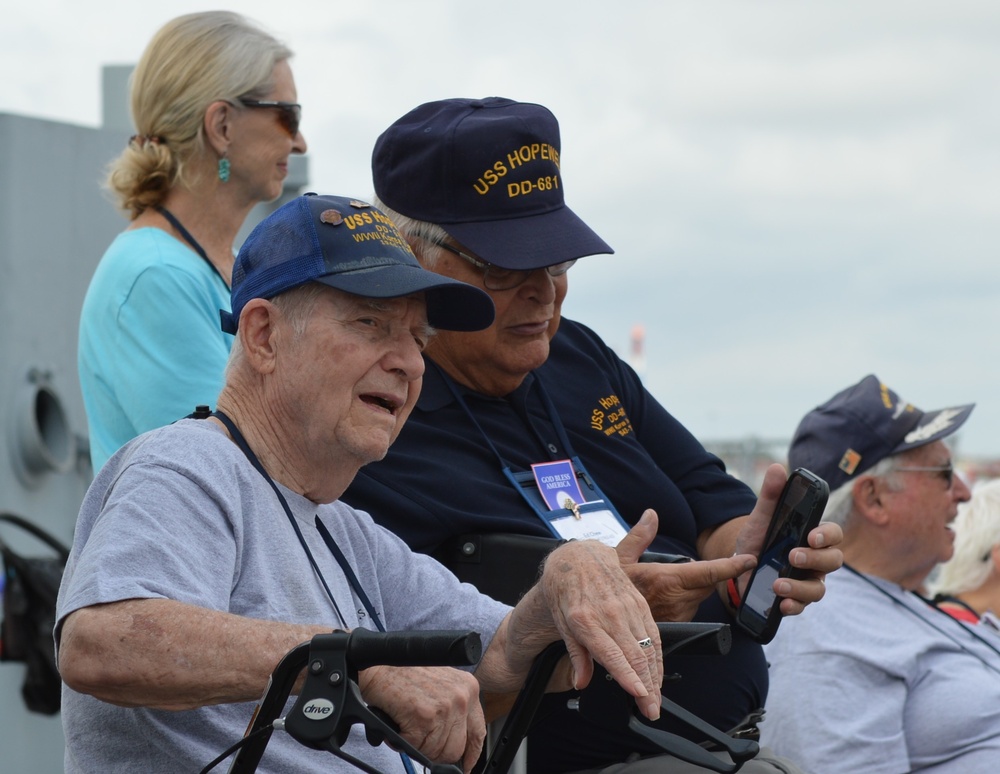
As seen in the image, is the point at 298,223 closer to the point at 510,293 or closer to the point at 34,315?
the point at 510,293

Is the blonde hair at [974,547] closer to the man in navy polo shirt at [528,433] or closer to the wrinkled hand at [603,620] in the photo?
the man in navy polo shirt at [528,433]

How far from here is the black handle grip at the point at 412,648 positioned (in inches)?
65.9

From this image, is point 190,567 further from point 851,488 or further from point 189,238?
point 851,488

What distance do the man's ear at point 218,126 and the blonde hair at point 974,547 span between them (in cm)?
329

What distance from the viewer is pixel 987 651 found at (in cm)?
417

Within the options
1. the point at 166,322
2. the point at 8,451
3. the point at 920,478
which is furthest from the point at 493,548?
the point at 8,451

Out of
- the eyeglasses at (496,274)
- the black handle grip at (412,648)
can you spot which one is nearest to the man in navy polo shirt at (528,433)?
the eyeglasses at (496,274)

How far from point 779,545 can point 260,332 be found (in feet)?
3.80

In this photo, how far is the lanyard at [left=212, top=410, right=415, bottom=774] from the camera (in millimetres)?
2189

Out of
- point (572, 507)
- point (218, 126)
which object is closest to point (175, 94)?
point (218, 126)

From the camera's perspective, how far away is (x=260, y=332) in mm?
2236

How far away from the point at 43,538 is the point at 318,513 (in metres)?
2.67

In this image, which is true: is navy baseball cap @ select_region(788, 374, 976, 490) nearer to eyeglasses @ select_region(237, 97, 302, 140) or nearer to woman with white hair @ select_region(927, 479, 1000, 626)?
woman with white hair @ select_region(927, 479, 1000, 626)

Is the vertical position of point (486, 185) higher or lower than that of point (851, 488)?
higher
